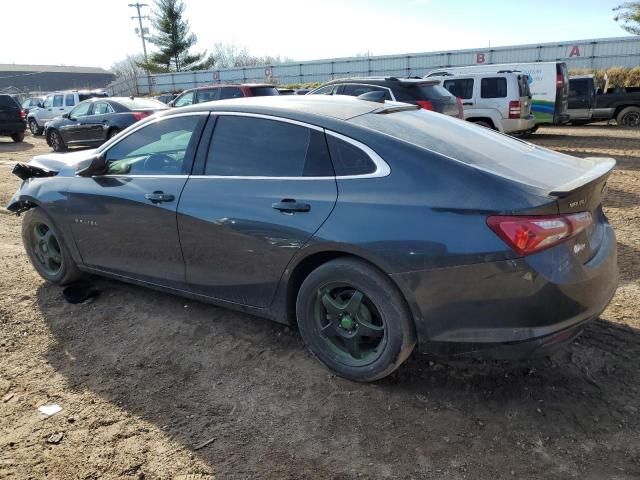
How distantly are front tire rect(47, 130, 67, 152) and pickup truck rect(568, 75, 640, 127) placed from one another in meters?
16.3

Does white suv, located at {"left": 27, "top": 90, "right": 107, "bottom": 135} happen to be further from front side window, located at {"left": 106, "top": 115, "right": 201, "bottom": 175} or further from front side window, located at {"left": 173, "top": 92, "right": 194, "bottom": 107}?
front side window, located at {"left": 106, "top": 115, "right": 201, "bottom": 175}

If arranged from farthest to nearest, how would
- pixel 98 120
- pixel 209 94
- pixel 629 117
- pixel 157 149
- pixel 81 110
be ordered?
pixel 629 117, pixel 81 110, pixel 209 94, pixel 98 120, pixel 157 149

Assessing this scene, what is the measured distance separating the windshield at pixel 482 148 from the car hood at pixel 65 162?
252cm

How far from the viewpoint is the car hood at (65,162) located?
171 inches

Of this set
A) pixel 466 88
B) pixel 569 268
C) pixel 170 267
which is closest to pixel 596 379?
pixel 569 268

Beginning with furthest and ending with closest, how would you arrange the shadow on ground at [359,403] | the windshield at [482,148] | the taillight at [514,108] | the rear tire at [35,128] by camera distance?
1. the rear tire at [35,128]
2. the taillight at [514,108]
3. the windshield at [482,148]
4. the shadow on ground at [359,403]

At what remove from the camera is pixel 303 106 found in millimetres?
3430

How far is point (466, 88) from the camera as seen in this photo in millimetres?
13773

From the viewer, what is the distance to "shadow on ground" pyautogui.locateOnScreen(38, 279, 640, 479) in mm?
2469

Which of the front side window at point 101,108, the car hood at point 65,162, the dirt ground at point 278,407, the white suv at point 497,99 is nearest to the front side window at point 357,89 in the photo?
the white suv at point 497,99

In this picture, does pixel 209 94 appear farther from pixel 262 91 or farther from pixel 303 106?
pixel 303 106

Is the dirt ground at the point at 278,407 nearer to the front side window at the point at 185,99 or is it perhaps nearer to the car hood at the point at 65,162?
the car hood at the point at 65,162

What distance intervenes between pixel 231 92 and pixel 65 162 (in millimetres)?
9639

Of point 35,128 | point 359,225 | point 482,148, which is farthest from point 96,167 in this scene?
point 35,128
